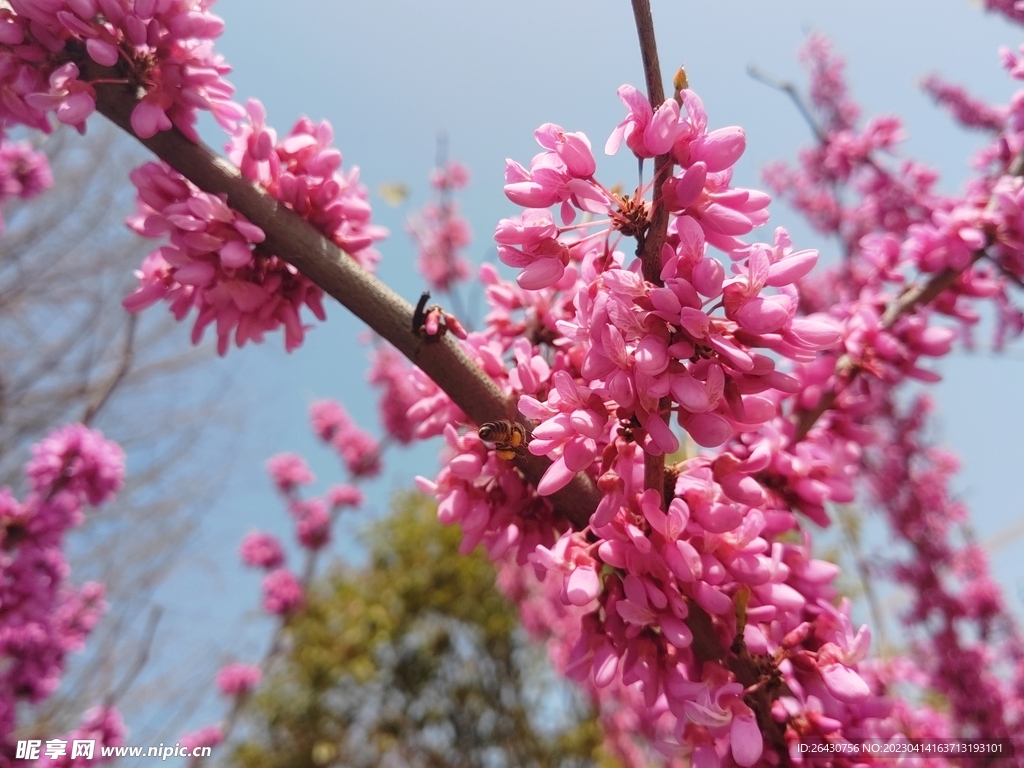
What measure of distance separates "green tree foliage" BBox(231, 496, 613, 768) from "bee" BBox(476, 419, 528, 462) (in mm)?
4777

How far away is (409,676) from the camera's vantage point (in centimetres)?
564

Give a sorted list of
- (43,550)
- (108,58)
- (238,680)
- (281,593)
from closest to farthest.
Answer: (108,58) < (43,550) < (238,680) < (281,593)

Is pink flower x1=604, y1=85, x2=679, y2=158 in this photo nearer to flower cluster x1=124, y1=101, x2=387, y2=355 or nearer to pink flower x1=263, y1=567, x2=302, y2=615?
flower cluster x1=124, y1=101, x2=387, y2=355

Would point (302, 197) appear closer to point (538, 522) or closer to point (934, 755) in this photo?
point (538, 522)

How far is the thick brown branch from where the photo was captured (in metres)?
1.16

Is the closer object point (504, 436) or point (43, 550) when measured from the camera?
point (504, 436)

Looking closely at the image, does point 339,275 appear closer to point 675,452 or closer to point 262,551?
point 675,452

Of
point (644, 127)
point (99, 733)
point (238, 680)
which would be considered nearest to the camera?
point (644, 127)

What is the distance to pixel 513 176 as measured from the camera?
1005mm

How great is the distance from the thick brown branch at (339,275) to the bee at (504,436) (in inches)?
5.5

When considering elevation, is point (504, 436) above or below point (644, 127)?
below

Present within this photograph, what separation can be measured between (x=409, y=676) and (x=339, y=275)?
5.34 meters

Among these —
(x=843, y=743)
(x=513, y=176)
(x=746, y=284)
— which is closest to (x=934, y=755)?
(x=843, y=743)

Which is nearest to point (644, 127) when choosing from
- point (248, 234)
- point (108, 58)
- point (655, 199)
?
point (655, 199)
